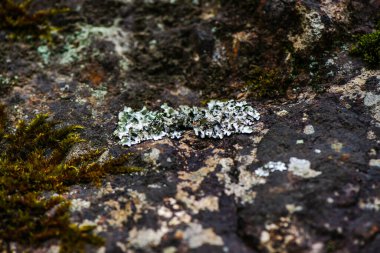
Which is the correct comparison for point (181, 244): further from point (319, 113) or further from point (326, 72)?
point (326, 72)

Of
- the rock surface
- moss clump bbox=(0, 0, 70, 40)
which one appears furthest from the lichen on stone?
moss clump bbox=(0, 0, 70, 40)

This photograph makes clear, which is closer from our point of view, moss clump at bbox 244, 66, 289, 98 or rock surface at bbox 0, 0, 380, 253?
rock surface at bbox 0, 0, 380, 253

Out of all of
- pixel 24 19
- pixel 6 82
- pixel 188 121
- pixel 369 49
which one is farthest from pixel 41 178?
pixel 369 49

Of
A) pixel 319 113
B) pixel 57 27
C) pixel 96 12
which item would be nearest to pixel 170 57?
pixel 96 12

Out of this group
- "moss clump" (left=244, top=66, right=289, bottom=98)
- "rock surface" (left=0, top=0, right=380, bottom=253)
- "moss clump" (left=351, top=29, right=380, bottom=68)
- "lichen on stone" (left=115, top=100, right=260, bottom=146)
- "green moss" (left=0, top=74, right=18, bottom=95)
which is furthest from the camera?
"green moss" (left=0, top=74, right=18, bottom=95)

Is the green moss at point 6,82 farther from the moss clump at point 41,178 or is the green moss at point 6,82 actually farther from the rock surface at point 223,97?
the moss clump at point 41,178

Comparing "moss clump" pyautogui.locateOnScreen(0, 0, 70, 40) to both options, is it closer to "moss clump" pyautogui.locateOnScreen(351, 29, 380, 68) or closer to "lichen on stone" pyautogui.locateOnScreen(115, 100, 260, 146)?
"lichen on stone" pyautogui.locateOnScreen(115, 100, 260, 146)
